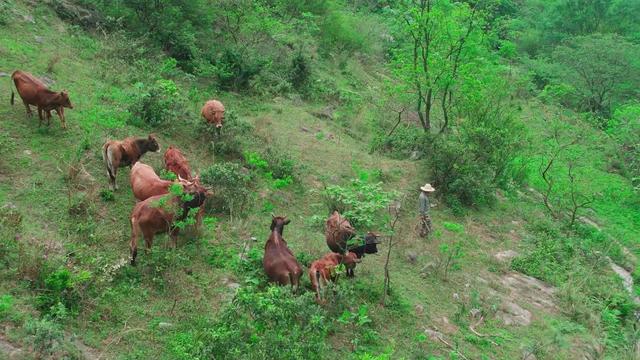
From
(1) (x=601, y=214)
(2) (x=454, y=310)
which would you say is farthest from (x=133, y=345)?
(1) (x=601, y=214)

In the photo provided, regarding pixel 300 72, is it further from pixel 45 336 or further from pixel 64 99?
pixel 45 336

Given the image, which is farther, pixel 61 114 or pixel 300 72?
pixel 300 72

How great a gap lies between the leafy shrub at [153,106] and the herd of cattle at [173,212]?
1.75m

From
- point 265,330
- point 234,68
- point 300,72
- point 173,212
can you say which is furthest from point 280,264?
point 300,72

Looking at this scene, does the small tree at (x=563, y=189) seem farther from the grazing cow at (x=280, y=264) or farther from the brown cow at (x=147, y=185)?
the brown cow at (x=147, y=185)

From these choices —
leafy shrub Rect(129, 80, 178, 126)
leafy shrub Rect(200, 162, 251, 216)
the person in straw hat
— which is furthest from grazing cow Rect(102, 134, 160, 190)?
the person in straw hat

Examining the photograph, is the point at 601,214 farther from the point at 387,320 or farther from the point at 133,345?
the point at 133,345

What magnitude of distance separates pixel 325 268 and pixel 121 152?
3.99 m

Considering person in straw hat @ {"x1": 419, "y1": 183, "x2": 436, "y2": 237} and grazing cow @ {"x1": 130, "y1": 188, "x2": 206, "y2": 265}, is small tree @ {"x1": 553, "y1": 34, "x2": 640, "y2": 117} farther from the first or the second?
grazing cow @ {"x1": 130, "y1": 188, "x2": 206, "y2": 265}

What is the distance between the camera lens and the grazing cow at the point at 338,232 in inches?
338

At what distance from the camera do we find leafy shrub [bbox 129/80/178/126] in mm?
11773

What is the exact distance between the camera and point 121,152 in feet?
30.8

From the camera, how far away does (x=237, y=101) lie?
16484 mm

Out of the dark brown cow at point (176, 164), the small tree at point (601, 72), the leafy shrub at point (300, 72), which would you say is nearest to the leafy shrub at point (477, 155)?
the leafy shrub at point (300, 72)
